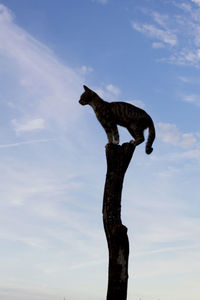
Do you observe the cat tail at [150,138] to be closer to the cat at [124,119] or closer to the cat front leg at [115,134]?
the cat at [124,119]

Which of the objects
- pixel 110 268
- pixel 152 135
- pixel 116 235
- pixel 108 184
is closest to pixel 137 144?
pixel 152 135

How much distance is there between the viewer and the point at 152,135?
428 inches

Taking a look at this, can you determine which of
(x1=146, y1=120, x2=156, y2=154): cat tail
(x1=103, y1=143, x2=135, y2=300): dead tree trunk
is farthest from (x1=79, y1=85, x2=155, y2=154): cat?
(x1=103, y1=143, x2=135, y2=300): dead tree trunk

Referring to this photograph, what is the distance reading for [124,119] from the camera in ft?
35.0

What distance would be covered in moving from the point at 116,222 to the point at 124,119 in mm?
2865

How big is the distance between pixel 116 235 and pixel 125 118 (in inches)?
125

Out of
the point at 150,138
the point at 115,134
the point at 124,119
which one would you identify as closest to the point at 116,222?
the point at 115,134

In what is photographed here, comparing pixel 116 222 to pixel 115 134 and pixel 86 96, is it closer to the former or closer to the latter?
pixel 115 134

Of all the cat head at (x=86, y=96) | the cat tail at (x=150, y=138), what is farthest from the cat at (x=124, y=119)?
the cat head at (x=86, y=96)

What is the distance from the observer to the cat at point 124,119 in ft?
34.7

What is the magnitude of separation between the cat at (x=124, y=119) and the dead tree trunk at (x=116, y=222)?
0.61 metres

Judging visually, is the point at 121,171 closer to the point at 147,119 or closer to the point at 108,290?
the point at 147,119

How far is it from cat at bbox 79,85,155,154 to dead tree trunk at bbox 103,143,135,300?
2.00ft

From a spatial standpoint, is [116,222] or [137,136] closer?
[116,222]
